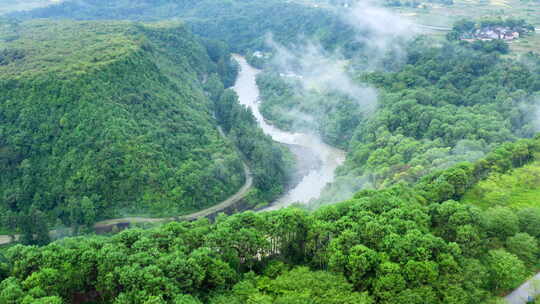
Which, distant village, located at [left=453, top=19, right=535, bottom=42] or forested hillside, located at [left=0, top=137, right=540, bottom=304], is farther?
distant village, located at [left=453, top=19, right=535, bottom=42]

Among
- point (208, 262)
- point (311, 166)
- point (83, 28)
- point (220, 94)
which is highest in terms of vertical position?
point (83, 28)

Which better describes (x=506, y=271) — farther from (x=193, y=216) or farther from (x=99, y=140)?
(x=99, y=140)

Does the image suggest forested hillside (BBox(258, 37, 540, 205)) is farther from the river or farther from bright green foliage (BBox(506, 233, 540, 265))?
bright green foliage (BBox(506, 233, 540, 265))

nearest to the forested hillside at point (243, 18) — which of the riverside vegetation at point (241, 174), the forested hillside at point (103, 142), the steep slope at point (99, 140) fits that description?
the riverside vegetation at point (241, 174)

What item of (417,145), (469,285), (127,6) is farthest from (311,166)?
(127,6)

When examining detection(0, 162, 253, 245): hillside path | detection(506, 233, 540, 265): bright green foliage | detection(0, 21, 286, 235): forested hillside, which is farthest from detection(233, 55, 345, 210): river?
detection(506, 233, 540, 265): bright green foliage

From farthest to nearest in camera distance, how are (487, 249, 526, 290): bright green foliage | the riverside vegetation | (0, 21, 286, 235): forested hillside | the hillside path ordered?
(0, 21, 286, 235): forested hillside, the hillside path, (487, 249, 526, 290): bright green foliage, the riverside vegetation

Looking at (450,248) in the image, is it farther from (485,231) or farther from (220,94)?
(220,94)
